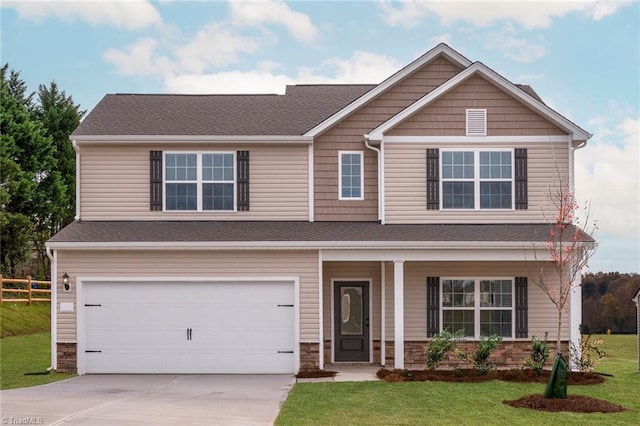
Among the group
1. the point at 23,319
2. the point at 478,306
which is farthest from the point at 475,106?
the point at 23,319

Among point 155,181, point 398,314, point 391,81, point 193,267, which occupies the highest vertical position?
point 391,81

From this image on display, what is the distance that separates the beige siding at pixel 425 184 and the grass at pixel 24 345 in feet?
28.5

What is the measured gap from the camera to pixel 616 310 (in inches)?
1494

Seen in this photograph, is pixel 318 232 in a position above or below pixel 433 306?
above

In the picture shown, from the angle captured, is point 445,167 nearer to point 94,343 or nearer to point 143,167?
Answer: point 143,167

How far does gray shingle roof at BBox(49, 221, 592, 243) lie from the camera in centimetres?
1806

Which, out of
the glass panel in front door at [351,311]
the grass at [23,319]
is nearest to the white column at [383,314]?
the glass panel in front door at [351,311]

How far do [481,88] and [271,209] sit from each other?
589 cm

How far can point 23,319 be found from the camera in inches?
1229

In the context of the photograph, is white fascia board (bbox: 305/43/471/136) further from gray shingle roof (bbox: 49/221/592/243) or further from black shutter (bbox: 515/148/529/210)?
black shutter (bbox: 515/148/529/210)

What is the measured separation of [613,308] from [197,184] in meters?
25.5

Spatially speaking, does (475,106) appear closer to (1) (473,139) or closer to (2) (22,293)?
(1) (473,139)

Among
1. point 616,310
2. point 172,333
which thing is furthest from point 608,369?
point 616,310

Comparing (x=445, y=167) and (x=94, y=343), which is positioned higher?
(x=445, y=167)
